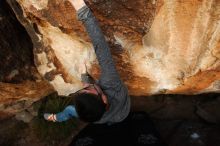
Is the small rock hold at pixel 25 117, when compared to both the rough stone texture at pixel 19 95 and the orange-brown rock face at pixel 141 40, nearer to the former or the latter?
the rough stone texture at pixel 19 95

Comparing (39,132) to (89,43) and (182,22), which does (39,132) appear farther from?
(182,22)

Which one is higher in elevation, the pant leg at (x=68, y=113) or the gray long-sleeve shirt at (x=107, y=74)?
the gray long-sleeve shirt at (x=107, y=74)

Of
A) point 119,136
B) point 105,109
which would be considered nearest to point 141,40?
point 105,109

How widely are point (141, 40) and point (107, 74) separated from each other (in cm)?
51

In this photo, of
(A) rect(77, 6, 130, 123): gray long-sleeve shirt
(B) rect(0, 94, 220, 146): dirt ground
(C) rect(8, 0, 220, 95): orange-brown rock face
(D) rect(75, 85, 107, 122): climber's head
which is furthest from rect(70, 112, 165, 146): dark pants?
(D) rect(75, 85, 107, 122): climber's head

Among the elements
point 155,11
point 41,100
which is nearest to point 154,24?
point 155,11

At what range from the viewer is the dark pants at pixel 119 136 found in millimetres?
4484

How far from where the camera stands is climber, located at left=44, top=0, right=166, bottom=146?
2764 millimetres

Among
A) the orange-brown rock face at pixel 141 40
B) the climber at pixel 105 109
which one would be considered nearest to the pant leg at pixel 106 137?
the climber at pixel 105 109

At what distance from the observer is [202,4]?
9.41 ft

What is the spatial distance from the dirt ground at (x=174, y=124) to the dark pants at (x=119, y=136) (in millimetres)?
524

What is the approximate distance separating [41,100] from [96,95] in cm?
262

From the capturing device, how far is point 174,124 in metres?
5.11

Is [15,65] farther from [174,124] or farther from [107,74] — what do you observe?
[174,124]
